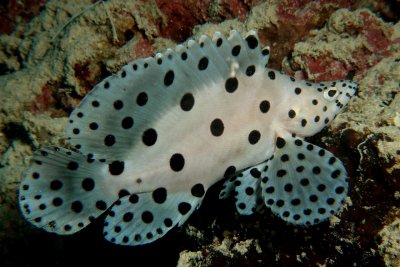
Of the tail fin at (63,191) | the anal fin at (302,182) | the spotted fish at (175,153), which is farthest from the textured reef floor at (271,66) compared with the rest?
the tail fin at (63,191)

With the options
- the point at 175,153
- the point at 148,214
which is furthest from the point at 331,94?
the point at 148,214

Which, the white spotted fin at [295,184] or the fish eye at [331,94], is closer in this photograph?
the white spotted fin at [295,184]

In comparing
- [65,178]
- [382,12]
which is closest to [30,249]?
[65,178]

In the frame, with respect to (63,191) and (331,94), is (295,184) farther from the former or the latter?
(63,191)

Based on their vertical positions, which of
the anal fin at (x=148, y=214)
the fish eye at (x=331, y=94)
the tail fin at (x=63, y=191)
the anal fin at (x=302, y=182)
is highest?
the tail fin at (x=63, y=191)

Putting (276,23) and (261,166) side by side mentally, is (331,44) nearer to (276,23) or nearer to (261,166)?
(276,23)

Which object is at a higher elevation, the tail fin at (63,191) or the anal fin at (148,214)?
the tail fin at (63,191)

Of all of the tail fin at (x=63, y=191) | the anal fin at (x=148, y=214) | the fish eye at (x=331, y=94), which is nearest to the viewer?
the tail fin at (x=63, y=191)

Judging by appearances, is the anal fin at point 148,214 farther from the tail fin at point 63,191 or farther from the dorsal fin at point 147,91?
the dorsal fin at point 147,91
